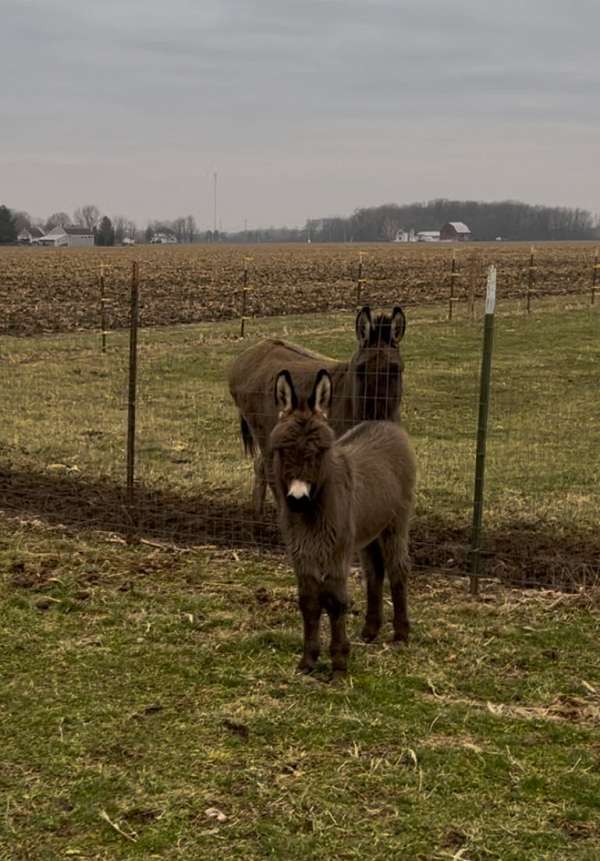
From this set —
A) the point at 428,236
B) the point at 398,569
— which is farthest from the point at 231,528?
the point at 428,236

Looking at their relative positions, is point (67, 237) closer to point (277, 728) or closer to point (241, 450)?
point (241, 450)

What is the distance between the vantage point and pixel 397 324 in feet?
25.4

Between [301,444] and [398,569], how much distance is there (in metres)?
1.54

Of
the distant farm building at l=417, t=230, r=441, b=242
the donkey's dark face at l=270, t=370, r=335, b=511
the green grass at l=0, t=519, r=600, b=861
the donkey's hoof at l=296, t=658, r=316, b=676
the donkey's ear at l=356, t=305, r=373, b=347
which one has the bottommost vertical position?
the green grass at l=0, t=519, r=600, b=861

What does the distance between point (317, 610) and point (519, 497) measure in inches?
184

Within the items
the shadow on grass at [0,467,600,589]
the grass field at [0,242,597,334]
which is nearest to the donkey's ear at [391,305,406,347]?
the shadow on grass at [0,467,600,589]

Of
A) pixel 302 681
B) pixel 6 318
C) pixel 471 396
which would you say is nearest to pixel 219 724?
pixel 302 681

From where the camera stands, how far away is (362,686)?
17.4 feet

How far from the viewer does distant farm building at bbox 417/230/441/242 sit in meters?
154

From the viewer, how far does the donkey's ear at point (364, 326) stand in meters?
7.67

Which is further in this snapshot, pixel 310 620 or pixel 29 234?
pixel 29 234

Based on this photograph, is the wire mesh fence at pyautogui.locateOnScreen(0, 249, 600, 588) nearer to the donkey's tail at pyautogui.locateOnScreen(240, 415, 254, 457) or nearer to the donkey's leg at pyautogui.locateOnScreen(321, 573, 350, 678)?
the donkey's tail at pyautogui.locateOnScreen(240, 415, 254, 457)

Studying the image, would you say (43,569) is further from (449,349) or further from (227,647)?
(449,349)

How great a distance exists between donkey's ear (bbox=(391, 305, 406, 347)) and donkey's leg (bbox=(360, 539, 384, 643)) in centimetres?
230
